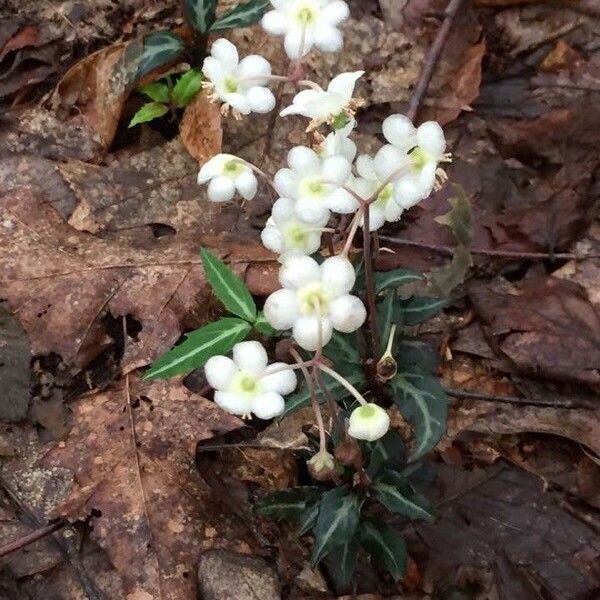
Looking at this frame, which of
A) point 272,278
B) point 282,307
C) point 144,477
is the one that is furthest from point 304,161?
point 144,477

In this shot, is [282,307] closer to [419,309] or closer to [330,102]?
[330,102]

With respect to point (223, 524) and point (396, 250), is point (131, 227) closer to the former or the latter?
point (396, 250)

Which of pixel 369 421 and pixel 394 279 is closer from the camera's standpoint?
pixel 369 421

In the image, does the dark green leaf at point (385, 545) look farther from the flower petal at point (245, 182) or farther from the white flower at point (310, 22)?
the white flower at point (310, 22)

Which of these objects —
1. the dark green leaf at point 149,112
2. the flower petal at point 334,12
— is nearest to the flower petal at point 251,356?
the flower petal at point 334,12

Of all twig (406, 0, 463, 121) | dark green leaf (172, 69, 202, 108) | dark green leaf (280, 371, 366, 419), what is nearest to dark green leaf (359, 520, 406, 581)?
dark green leaf (280, 371, 366, 419)

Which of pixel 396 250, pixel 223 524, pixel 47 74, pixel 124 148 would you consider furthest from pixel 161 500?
pixel 47 74

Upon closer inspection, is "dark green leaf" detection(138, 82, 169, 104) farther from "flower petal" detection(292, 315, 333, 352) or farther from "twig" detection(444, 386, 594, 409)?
"flower petal" detection(292, 315, 333, 352)
